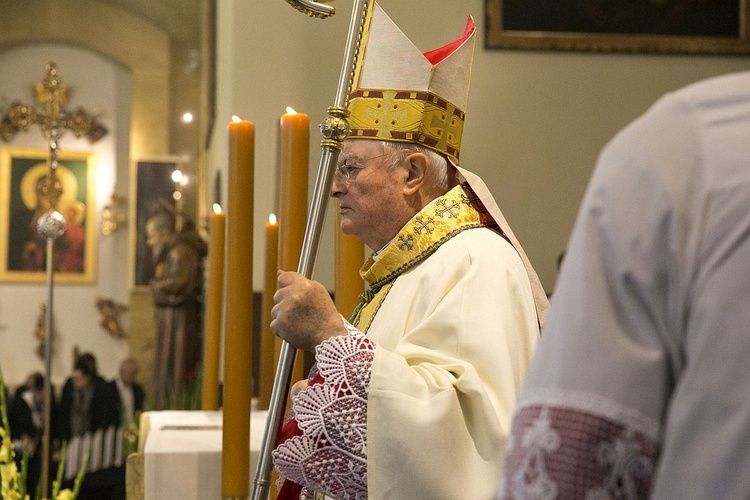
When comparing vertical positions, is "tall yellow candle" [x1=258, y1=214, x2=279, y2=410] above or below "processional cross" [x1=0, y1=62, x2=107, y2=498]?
below

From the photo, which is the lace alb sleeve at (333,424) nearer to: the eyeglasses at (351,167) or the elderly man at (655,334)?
the eyeglasses at (351,167)

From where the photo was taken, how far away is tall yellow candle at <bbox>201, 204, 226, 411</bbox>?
2963 millimetres

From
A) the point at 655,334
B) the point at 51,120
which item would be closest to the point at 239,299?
the point at 655,334

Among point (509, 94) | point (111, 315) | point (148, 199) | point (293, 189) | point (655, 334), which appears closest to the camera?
point (655, 334)

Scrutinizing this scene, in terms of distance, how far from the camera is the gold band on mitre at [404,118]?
250 cm

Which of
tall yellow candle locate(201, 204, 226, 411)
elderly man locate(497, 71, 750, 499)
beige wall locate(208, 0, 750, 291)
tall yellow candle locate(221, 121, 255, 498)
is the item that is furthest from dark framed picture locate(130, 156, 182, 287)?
elderly man locate(497, 71, 750, 499)

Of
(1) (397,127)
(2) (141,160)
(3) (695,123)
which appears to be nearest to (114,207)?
(2) (141,160)

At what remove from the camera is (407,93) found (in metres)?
2.54

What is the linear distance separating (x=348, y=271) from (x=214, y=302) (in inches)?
26.0

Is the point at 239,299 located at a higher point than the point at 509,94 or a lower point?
lower

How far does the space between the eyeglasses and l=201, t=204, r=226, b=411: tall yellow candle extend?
559 mm

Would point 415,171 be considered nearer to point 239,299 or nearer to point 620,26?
point 239,299

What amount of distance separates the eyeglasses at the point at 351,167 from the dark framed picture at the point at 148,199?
10.5m

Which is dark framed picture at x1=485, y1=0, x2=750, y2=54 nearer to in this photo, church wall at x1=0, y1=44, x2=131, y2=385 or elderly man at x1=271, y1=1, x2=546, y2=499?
elderly man at x1=271, y1=1, x2=546, y2=499
